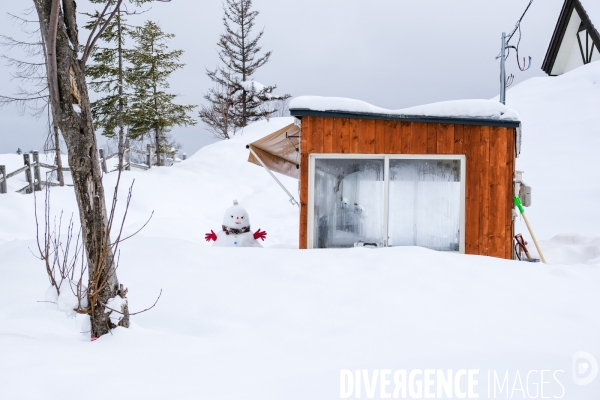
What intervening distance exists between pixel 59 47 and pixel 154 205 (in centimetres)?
1252

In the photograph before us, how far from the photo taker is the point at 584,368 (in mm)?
3014

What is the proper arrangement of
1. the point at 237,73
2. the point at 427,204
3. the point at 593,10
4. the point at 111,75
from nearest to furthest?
1. the point at 427,204
2. the point at 111,75
3. the point at 593,10
4. the point at 237,73

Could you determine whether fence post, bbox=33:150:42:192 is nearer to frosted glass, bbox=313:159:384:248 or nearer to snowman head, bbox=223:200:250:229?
snowman head, bbox=223:200:250:229

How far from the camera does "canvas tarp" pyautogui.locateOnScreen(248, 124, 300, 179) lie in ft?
27.0

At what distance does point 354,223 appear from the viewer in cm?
690

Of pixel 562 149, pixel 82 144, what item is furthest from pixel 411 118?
pixel 562 149

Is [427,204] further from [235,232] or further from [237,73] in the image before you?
[237,73]

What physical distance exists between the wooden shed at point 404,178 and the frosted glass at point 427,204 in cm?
1

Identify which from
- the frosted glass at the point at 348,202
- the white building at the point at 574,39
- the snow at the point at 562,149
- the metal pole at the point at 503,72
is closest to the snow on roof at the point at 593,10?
the white building at the point at 574,39

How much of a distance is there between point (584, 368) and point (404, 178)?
411 cm

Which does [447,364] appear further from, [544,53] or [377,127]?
[544,53]

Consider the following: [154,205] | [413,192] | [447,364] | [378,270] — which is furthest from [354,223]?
[154,205]

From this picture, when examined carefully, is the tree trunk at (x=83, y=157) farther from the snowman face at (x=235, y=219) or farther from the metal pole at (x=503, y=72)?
the metal pole at (x=503, y=72)

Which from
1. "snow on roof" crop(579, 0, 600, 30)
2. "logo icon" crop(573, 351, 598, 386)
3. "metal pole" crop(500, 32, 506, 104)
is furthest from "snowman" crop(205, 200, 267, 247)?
"snow on roof" crop(579, 0, 600, 30)
